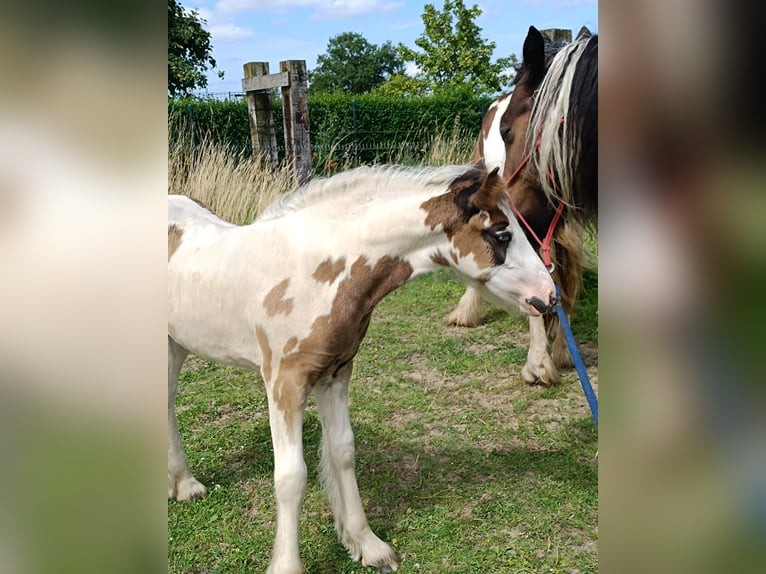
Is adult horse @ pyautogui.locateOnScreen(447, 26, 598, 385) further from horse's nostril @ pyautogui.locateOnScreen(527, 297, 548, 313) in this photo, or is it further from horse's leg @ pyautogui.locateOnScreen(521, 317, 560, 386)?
horse's nostril @ pyautogui.locateOnScreen(527, 297, 548, 313)

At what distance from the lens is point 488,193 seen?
233cm

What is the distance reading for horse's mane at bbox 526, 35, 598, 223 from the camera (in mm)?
2980

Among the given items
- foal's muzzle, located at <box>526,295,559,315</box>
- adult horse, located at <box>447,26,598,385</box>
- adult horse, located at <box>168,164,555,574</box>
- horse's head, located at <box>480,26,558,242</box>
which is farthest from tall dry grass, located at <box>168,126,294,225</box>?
foal's muzzle, located at <box>526,295,559,315</box>

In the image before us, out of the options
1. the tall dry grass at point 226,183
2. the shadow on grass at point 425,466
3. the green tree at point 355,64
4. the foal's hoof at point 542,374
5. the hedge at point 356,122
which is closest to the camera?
the shadow on grass at point 425,466

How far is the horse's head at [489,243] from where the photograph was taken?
7.75 feet

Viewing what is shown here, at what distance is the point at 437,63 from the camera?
29.4 m

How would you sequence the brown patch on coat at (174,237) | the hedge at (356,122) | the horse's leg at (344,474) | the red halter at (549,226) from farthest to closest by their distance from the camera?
1. the hedge at (356,122)
2. the red halter at (549,226)
3. the brown patch on coat at (174,237)
4. the horse's leg at (344,474)

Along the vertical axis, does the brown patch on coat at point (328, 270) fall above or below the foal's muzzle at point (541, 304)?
above

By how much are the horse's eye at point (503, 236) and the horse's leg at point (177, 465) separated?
173 centimetres

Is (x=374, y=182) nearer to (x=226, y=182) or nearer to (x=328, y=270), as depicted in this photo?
(x=328, y=270)

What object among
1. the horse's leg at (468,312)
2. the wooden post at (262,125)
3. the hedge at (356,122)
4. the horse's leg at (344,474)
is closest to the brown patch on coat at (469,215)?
the horse's leg at (344,474)

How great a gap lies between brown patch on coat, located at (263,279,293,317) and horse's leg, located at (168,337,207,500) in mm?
918

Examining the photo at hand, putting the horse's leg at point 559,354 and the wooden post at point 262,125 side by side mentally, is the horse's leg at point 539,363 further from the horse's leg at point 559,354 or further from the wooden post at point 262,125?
the wooden post at point 262,125
